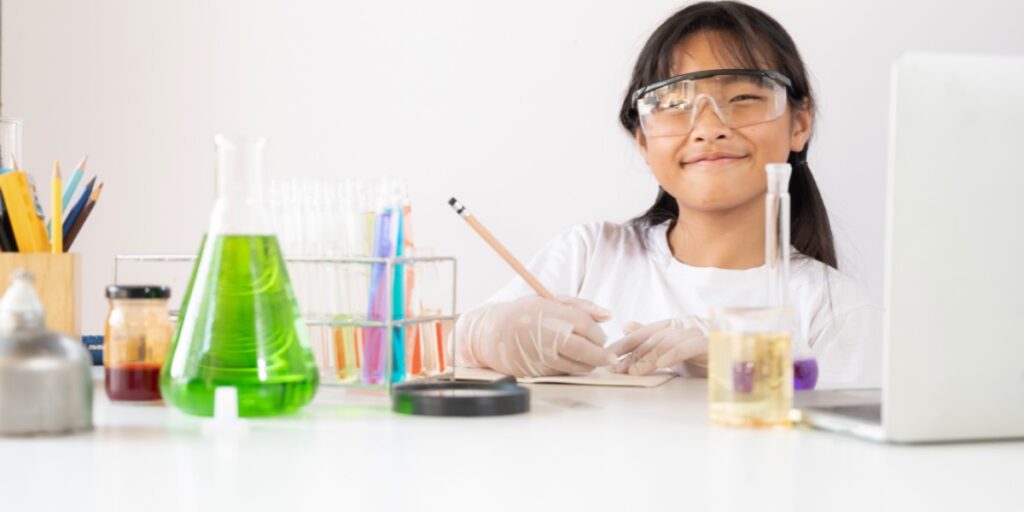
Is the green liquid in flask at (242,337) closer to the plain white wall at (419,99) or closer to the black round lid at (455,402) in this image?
the black round lid at (455,402)

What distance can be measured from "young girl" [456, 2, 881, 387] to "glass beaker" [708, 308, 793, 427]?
95cm

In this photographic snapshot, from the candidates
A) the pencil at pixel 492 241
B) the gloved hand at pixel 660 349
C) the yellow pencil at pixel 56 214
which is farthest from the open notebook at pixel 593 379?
the yellow pencil at pixel 56 214

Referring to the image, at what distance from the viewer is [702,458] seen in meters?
0.82

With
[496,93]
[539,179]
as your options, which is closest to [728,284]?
[539,179]

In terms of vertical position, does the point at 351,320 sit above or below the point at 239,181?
below

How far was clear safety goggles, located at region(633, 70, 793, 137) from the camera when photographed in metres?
2.12

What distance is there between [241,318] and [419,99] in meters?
1.94

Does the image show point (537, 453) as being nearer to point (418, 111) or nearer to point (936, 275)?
point (936, 275)

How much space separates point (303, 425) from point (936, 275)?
0.49 meters


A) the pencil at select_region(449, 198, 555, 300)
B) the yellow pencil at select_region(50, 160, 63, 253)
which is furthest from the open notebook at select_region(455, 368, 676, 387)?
the yellow pencil at select_region(50, 160, 63, 253)

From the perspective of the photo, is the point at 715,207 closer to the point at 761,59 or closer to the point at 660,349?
the point at 761,59

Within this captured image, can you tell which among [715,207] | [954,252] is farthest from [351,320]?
[715,207]

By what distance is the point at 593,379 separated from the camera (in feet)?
4.50

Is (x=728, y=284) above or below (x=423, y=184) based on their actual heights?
below
